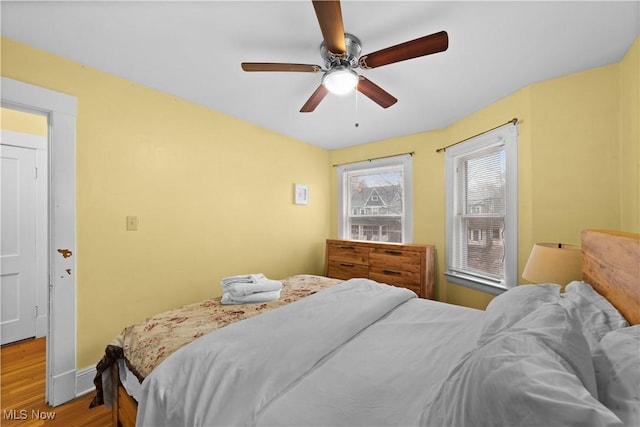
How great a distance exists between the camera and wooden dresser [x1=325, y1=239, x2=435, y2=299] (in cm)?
296

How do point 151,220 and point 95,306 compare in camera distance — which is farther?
point 151,220

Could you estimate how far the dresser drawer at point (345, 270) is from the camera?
336cm

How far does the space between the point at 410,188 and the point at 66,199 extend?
3.47 meters

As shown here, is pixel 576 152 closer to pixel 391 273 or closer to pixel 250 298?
→ pixel 391 273

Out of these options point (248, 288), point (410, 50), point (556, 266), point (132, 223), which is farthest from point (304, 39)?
point (556, 266)

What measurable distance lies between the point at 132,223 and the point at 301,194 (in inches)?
81.9

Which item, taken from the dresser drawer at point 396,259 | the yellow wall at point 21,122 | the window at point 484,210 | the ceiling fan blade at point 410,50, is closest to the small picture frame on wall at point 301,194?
the dresser drawer at point 396,259

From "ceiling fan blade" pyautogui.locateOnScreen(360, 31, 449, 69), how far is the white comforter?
1488 millimetres

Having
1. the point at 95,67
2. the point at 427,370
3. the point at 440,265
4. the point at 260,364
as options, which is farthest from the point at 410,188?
the point at 95,67

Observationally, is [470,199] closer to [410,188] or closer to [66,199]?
[410,188]

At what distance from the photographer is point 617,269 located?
118 centimetres

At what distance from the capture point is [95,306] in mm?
2025

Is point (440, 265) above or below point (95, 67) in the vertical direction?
below

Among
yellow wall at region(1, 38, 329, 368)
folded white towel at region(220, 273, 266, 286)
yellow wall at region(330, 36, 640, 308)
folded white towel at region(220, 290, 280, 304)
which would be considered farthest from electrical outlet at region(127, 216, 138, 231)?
yellow wall at region(330, 36, 640, 308)
